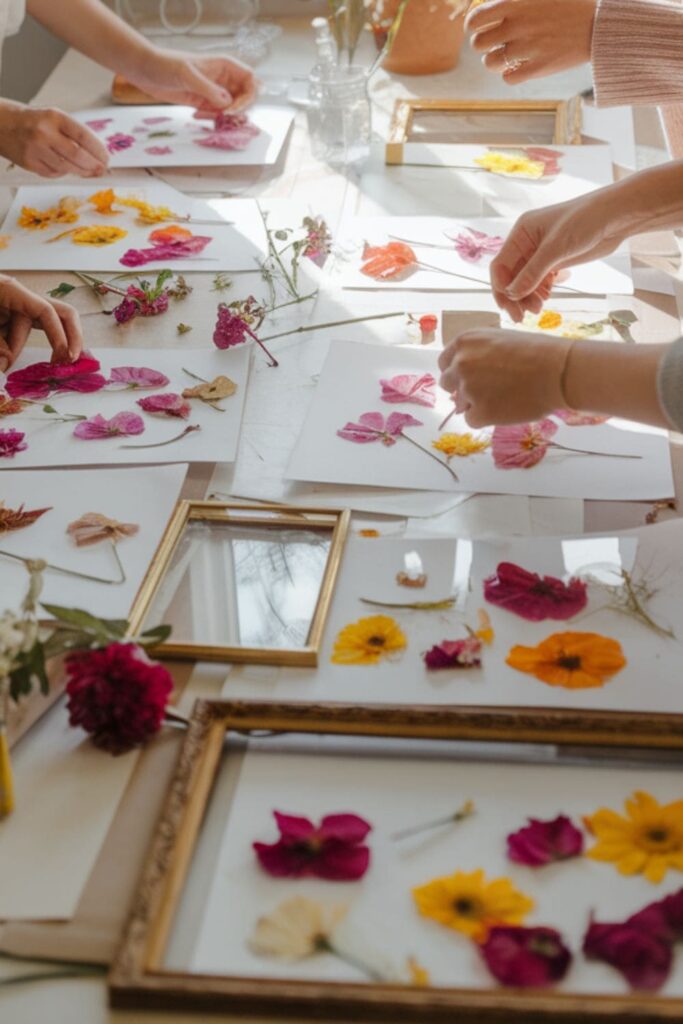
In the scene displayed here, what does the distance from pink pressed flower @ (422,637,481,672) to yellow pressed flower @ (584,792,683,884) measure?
175 mm

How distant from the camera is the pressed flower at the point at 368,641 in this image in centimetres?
96

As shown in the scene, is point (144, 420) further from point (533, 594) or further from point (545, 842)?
point (545, 842)

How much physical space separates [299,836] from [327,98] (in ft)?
4.52

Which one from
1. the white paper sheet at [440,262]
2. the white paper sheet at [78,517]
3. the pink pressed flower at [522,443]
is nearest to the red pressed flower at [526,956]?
the white paper sheet at [78,517]

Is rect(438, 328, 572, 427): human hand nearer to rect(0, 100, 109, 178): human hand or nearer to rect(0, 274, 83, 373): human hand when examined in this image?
rect(0, 274, 83, 373): human hand

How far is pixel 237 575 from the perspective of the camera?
3.42 ft

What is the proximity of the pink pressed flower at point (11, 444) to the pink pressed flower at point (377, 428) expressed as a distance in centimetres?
33

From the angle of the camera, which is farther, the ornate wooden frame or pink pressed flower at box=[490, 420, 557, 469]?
pink pressed flower at box=[490, 420, 557, 469]

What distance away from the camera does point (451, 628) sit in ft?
3.23

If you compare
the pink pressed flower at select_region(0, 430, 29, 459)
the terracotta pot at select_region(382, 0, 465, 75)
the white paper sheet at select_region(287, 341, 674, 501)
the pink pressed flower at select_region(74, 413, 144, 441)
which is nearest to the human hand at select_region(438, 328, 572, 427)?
the white paper sheet at select_region(287, 341, 674, 501)

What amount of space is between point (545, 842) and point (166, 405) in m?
0.69

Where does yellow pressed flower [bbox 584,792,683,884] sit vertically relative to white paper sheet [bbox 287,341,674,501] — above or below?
below

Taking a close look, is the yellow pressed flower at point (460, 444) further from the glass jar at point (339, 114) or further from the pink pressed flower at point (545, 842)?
the glass jar at point (339, 114)

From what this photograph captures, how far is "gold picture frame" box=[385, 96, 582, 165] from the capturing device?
6.31 ft
